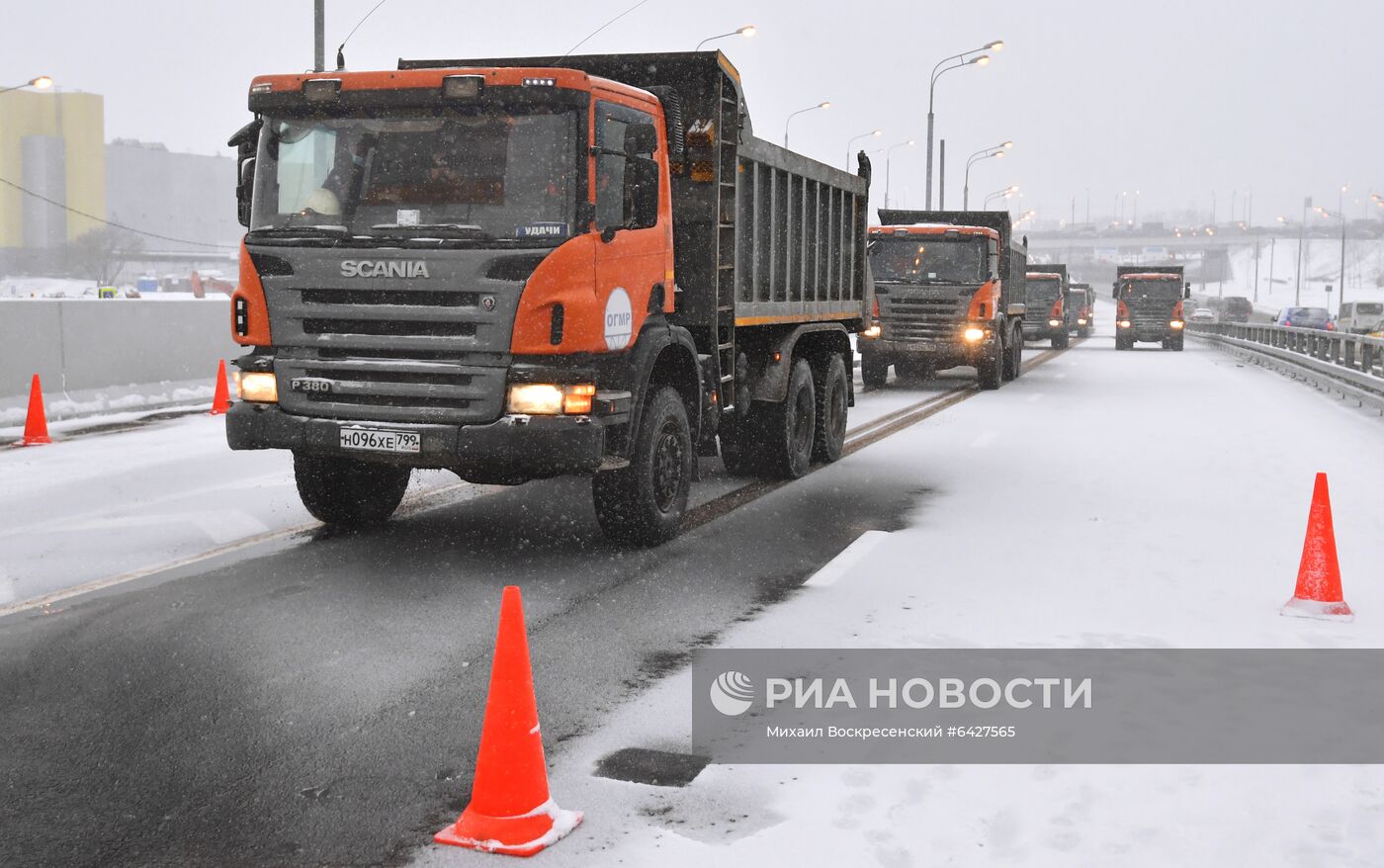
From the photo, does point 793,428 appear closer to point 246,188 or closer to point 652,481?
point 652,481

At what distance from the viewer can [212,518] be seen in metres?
9.77

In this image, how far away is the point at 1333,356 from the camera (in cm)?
2584

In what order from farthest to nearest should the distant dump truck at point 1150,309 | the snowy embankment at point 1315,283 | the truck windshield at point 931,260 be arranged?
1. the snowy embankment at point 1315,283
2. the distant dump truck at point 1150,309
3. the truck windshield at point 931,260

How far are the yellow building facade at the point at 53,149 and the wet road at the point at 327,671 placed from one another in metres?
129

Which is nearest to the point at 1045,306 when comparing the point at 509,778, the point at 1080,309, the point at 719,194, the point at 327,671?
the point at 1080,309

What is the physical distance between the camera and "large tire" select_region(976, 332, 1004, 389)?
23.1 metres

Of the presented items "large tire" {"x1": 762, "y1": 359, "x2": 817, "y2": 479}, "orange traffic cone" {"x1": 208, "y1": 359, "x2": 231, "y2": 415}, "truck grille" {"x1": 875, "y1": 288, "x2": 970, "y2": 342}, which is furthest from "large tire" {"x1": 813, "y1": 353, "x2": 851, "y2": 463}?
"truck grille" {"x1": 875, "y1": 288, "x2": 970, "y2": 342}

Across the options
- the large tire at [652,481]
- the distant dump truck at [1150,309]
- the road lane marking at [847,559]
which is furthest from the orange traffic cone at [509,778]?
the distant dump truck at [1150,309]

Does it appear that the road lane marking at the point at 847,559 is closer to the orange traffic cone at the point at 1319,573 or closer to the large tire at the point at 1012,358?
the orange traffic cone at the point at 1319,573

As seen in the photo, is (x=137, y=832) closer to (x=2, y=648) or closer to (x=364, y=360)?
(x=2, y=648)

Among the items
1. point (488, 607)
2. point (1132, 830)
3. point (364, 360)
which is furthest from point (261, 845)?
point (364, 360)

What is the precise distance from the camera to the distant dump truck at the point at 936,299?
74.8ft

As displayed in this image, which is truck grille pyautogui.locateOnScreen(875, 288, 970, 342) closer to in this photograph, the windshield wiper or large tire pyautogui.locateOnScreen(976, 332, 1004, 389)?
large tire pyautogui.locateOnScreen(976, 332, 1004, 389)

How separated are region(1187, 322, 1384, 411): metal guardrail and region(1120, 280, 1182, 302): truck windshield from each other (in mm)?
3931
